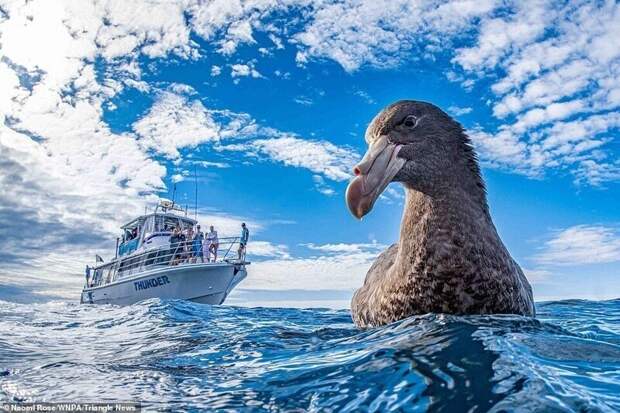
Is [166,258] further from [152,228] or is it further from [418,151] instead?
[418,151]

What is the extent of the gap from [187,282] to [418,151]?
2299cm

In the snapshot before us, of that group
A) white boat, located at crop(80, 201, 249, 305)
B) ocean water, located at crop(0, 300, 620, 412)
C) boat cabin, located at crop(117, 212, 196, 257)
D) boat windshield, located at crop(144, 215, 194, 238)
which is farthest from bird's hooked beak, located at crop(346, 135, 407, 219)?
boat windshield, located at crop(144, 215, 194, 238)

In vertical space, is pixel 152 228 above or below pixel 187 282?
above

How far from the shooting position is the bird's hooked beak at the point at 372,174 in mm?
4262

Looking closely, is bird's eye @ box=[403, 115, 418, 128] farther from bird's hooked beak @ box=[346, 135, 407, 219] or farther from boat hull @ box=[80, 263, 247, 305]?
boat hull @ box=[80, 263, 247, 305]

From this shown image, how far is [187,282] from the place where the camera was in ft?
85.7

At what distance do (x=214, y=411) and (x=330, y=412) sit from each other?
708 mm

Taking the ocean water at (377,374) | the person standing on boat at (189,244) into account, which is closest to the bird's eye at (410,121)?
the ocean water at (377,374)

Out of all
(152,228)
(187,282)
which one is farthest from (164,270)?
(152,228)

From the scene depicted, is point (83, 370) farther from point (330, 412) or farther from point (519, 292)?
point (519, 292)

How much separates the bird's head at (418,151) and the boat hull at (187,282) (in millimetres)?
22048

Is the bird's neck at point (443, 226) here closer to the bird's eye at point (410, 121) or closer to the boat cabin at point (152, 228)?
the bird's eye at point (410, 121)

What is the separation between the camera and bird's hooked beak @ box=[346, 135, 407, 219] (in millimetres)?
4262

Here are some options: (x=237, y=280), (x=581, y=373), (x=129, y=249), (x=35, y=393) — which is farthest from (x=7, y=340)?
(x=129, y=249)
